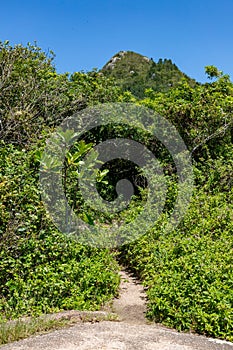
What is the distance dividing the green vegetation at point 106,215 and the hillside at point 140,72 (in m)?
16.8

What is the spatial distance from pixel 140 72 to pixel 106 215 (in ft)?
102

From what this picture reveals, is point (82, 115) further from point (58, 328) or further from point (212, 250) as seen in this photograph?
point (58, 328)

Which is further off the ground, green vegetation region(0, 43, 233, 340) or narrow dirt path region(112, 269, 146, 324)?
green vegetation region(0, 43, 233, 340)

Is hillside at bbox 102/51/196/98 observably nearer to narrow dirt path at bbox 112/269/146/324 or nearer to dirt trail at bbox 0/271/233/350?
narrow dirt path at bbox 112/269/146/324

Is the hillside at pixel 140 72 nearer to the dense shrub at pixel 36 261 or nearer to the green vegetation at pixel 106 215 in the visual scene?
the green vegetation at pixel 106 215

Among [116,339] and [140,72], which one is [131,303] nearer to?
[116,339]

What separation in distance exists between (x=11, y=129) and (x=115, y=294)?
460 cm

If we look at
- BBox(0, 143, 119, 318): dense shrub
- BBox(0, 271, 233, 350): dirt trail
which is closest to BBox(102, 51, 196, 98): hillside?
BBox(0, 143, 119, 318): dense shrub

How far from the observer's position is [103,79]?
1104 cm

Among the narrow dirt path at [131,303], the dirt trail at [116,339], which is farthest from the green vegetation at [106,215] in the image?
the dirt trail at [116,339]

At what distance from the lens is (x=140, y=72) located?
1496 inches

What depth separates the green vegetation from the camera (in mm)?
4930

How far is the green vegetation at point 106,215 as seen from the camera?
16.2 feet

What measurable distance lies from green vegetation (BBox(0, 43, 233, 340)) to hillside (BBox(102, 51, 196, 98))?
55.1 ft
